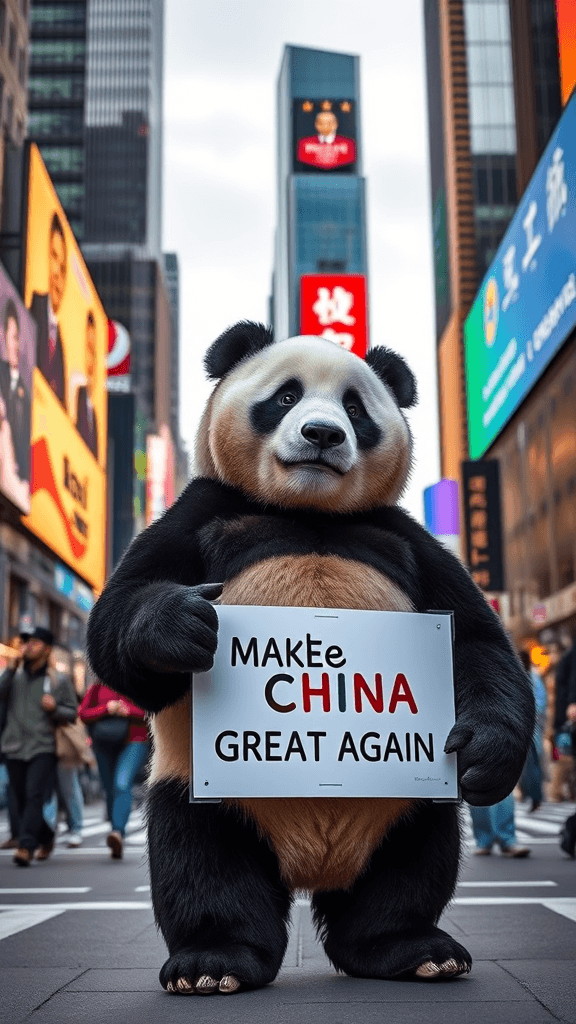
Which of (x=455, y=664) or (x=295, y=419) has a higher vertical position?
(x=295, y=419)

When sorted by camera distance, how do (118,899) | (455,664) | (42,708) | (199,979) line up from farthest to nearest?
(42,708) → (118,899) → (455,664) → (199,979)

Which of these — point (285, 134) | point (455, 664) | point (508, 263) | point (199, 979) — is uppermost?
point (285, 134)

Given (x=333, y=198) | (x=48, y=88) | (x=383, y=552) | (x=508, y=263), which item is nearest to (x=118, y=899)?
(x=383, y=552)

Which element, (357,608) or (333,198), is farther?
(333,198)

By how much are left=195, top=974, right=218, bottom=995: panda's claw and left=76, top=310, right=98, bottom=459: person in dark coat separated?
98.7 ft

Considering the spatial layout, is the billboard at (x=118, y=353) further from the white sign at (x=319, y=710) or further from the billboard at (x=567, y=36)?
the white sign at (x=319, y=710)

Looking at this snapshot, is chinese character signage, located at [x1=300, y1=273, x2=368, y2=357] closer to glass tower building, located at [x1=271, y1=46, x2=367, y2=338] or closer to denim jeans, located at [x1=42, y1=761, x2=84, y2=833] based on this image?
denim jeans, located at [x1=42, y1=761, x2=84, y2=833]

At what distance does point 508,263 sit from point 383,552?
27.2 m

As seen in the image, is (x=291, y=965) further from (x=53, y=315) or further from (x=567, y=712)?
(x=53, y=315)

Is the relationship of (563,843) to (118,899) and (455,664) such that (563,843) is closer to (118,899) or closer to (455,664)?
(118,899)

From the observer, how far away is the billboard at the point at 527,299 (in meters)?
23.1

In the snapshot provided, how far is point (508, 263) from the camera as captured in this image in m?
29.5

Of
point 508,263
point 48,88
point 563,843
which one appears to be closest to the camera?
point 563,843

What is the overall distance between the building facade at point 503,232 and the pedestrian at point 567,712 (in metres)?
18.2
